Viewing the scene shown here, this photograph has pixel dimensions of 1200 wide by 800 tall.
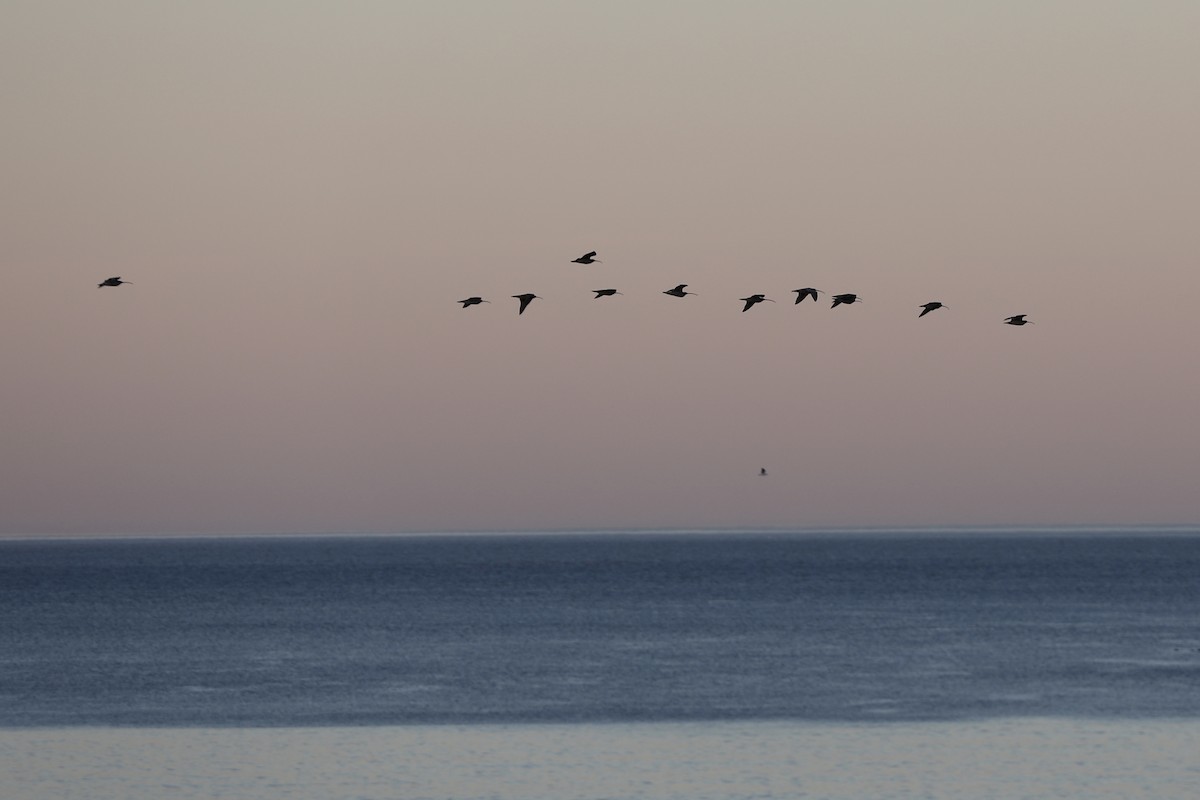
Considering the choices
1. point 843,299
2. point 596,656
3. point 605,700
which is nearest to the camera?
point 843,299

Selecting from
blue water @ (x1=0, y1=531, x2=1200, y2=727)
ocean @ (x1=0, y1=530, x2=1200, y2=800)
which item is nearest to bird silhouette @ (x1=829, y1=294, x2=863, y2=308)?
ocean @ (x1=0, y1=530, x2=1200, y2=800)

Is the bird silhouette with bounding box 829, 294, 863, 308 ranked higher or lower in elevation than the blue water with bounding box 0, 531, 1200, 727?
higher

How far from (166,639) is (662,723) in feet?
157

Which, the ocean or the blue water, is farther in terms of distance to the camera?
the blue water

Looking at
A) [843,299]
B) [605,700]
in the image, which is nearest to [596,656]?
[605,700]

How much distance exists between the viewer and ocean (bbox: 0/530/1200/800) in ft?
146

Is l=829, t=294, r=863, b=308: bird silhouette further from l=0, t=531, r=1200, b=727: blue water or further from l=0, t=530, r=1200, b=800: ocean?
l=0, t=531, r=1200, b=727: blue water

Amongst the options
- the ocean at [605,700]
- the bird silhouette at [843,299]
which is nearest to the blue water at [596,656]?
the ocean at [605,700]

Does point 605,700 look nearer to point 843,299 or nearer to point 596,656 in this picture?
point 596,656

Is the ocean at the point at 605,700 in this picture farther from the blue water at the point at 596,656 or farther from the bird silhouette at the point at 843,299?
the bird silhouette at the point at 843,299

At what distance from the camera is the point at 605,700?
202 ft

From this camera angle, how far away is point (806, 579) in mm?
178625

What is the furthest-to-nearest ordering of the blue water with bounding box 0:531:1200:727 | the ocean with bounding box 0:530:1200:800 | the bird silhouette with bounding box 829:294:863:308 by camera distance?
the blue water with bounding box 0:531:1200:727, the ocean with bounding box 0:530:1200:800, the bird silhouette with bounding box 829:294:863:308

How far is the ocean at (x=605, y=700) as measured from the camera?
4444 centimetres
